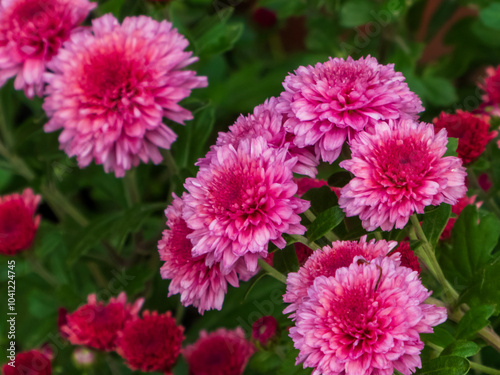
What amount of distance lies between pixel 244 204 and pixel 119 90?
0.26 meters

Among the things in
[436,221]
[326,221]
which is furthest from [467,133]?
[326,221]

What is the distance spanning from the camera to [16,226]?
88 centimetres

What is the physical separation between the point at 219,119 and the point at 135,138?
690 mm

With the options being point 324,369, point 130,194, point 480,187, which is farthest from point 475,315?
point 130,194

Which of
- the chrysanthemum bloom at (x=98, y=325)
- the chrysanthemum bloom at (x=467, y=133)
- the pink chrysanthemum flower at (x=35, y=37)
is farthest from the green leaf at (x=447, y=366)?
the pink chrysanthemum flower at (x=35, y=37)

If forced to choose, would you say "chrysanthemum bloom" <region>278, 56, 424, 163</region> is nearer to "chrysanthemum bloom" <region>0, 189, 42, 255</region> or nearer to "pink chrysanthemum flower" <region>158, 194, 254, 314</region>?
"pink chrysanthemum flower" <region>158, 194, 254, 314</region>

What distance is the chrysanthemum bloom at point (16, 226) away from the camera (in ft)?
2.83

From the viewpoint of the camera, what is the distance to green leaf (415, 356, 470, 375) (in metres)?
0.51

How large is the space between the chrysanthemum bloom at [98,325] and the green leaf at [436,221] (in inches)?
14.9

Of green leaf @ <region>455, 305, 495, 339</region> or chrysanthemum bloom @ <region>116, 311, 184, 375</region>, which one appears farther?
chrysanthemum bloom @ <region>116, 311, 184, 375</region>

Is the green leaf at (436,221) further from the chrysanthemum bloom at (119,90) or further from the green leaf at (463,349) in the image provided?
the chrysanthemum bloom at (119,90)

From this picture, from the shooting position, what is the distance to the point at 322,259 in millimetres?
537

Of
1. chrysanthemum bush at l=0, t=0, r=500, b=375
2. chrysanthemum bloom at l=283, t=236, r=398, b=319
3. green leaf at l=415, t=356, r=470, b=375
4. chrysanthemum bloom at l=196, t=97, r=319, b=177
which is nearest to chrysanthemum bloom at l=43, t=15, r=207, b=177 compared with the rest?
chrysanthemum bush at l=0, t=0, r=500, b=375

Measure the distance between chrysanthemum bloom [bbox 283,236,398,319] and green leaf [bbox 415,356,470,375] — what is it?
0.11 metres
